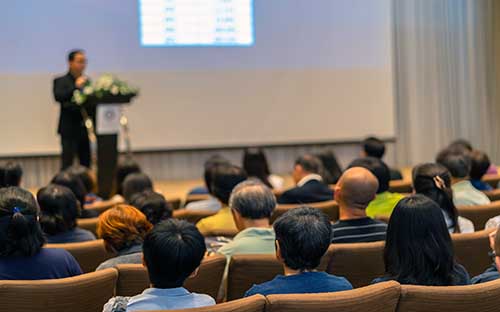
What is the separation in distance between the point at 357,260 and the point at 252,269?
444 millimetres

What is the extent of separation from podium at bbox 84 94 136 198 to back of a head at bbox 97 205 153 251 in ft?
12.9

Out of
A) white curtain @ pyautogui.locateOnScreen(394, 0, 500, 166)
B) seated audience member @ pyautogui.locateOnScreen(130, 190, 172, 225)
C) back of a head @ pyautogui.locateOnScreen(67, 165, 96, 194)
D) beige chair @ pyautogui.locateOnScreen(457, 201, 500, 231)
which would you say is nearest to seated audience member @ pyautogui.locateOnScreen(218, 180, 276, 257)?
seated audience member @ pyautogui.locateOnScreen(130, 190, 172, 225)

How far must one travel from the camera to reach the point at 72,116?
26.6 ft

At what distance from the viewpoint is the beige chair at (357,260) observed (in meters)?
3.34

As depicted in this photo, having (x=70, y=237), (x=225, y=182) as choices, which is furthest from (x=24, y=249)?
(x=225, y=182)

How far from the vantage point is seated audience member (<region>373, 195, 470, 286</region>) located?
9.16ft

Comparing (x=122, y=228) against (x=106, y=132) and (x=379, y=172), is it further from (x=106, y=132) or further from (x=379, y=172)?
(x=106, y=132)

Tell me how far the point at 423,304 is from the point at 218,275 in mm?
950

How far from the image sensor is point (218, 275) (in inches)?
127

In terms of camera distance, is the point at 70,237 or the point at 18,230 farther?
the point at 70,237

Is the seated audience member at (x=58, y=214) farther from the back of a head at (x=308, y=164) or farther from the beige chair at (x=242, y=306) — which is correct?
the back of a head at (x=308, y=164)

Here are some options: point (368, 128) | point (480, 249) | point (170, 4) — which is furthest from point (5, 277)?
point (368, 128)

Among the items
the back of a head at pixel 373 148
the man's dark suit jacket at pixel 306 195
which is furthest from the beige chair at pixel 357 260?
the back of a head at pixel 373 148

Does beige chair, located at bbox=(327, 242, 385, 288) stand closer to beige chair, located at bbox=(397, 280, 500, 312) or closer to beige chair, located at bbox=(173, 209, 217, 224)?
beige chair, located at bbox=(397, 280, 500, 312)
